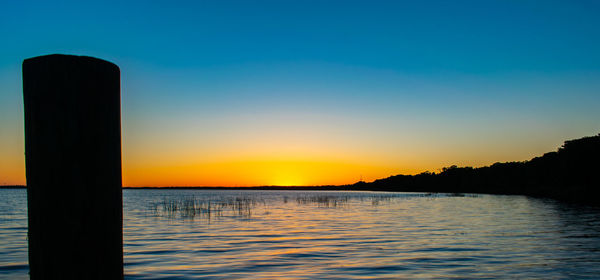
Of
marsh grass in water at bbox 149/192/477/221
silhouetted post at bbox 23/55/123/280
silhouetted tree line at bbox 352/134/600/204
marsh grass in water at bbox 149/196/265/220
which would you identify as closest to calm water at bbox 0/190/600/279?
silhouetted post at bbox 23/55/123/280

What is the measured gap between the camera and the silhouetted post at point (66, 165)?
7.81 ft

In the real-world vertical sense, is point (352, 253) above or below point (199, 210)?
above

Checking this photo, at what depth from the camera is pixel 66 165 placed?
2375mm

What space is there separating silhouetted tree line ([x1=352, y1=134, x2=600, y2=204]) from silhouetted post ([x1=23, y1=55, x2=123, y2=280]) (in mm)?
58459

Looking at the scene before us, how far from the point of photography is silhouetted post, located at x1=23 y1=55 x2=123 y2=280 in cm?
238

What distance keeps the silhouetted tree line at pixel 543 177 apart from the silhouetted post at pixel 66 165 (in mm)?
58459

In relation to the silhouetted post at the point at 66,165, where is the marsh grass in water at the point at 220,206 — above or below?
below

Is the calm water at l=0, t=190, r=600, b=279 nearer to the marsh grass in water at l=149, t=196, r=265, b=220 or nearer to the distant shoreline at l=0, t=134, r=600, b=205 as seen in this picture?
the marsh grass in water at l=149, t=196, r=265, b=220

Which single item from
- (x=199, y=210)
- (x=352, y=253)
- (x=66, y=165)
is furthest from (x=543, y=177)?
(x=66, y=165)

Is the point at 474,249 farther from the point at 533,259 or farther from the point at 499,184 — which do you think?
the point at 499,184

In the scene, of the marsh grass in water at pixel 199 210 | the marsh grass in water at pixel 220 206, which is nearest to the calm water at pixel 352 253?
the marsh grass in water at pixel 199 210

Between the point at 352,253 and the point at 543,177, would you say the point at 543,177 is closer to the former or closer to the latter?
the point at 543,177

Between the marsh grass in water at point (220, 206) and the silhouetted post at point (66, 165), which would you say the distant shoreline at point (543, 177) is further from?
the silhouetted post at point (66, 165)

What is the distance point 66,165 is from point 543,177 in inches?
4358
